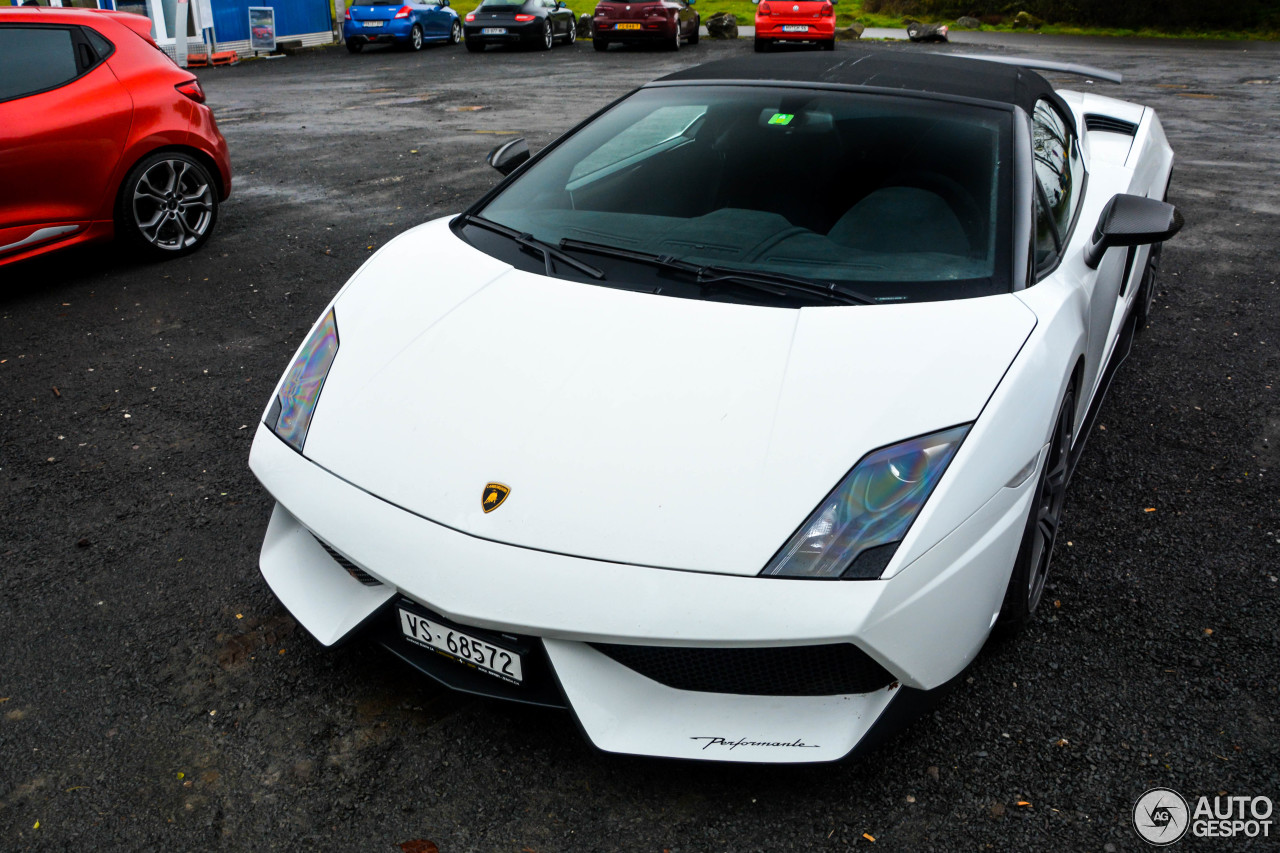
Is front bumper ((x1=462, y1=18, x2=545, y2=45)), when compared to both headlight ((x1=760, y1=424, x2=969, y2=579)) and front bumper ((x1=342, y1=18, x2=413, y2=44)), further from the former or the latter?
headlight ((x1=760, y1=424, x2=969, y2=579))

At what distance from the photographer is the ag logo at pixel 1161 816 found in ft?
6.29

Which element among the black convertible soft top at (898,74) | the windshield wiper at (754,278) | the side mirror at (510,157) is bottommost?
the windshield wiper at (754,278)

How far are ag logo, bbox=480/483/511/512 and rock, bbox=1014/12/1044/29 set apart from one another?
104 feet

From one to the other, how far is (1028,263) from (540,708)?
1.63 meters

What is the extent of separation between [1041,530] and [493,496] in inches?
54.0

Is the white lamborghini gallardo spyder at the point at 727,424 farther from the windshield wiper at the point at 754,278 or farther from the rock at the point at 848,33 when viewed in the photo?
the rock at the point at 848,33

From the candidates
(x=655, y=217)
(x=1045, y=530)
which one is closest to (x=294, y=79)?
(x=655, y=217)

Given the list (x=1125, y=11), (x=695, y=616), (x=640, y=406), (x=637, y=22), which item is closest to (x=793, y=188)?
(x=640, y=406)

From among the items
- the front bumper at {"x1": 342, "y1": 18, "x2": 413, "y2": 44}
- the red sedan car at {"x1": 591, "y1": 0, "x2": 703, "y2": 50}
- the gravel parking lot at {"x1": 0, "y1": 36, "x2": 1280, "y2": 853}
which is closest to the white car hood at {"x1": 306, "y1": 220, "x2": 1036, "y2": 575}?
the gravel parking lot at {"x1": 0, "y1": 36, "x2": 1280, "y2": 853}

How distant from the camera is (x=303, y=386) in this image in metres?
2.52

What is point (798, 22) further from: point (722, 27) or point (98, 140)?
point (98, 140)

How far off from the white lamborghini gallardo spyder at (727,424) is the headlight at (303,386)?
0.6 inches

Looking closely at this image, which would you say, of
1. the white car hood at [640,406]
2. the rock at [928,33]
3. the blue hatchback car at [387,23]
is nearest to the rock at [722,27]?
the rock at [928,33]

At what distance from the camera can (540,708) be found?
196cm
